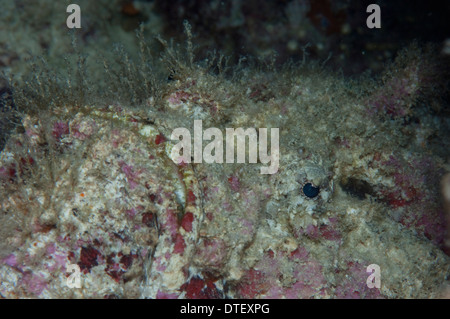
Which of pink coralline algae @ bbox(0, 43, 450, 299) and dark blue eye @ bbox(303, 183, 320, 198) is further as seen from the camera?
dark blue eye @ bbox(303, 183, 320, 198)

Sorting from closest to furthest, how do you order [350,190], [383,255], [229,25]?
[383,255] < [350,190] < [229,25]

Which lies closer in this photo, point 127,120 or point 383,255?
point 127,120

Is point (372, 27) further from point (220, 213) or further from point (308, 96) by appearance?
point (220, 213)

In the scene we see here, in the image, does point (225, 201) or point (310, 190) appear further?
point (310, 190)

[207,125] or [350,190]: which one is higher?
[207,125]

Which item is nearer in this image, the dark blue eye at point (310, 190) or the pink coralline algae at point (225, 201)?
the pink coralline algae at point (225, 201)

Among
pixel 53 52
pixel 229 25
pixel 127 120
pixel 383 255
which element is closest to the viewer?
pixel 127 120

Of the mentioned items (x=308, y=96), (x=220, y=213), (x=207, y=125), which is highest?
(x=308, y=96)
